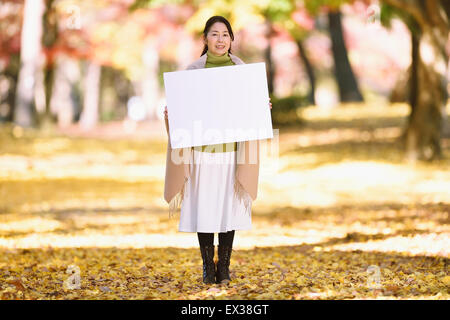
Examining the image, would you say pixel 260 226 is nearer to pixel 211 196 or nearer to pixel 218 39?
pixel 211 196

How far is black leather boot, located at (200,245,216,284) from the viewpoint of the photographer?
193 inches

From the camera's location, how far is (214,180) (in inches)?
187

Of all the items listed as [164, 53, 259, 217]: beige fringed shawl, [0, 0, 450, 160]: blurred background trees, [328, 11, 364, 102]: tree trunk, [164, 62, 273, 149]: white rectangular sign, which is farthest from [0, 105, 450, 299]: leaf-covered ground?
[328, 11, 364, 102]: tree trunk

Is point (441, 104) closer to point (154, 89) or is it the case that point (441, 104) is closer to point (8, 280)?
point (8, 280)

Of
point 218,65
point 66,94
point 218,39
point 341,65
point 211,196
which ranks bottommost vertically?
point 211,196

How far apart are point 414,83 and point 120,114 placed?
3326 centimetres

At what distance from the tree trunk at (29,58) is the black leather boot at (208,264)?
618 inches

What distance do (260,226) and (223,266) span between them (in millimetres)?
3978

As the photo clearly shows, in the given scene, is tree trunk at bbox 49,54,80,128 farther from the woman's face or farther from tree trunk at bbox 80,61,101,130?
the woman's face

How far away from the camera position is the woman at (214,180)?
4699 mm

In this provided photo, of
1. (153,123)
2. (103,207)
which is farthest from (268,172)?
(153,123)

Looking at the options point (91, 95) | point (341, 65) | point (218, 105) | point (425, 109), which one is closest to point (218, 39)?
point (218, 105)

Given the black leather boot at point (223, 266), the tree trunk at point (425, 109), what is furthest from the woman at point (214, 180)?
the tree trunk at point (425, 109)

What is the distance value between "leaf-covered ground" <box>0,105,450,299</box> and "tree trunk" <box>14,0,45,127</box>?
5.14 ft
